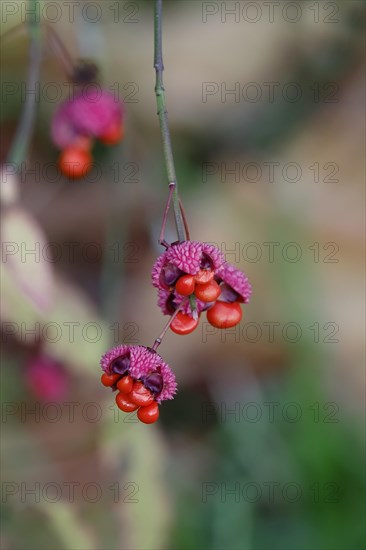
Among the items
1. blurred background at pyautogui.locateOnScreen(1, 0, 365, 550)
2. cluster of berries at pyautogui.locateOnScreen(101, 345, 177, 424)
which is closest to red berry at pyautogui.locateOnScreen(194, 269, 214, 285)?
cluster of berries at pyautogui.locateOnScreen(101, 345, 177, 424)

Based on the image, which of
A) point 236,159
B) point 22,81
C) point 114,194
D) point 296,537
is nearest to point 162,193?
point 114,194

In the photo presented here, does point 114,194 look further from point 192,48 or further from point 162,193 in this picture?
point 192,48

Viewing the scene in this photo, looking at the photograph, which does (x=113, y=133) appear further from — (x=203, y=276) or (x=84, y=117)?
(x=203, y=276)

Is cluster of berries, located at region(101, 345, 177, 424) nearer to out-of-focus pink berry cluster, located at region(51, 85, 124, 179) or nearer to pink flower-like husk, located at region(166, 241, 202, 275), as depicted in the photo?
pink flower-like husk, located at region(166, 241, 202, 275)

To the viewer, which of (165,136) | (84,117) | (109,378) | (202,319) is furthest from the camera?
(202,319)

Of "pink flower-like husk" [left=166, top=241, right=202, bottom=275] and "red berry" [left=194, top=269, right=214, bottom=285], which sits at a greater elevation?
"pink flower-like husk" [left=166, top=241, right=202, bottom=275]

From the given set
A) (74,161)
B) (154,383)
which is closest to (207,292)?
(154,383)

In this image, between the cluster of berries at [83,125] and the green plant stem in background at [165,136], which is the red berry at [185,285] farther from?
the cluster of berries at [83,125]
